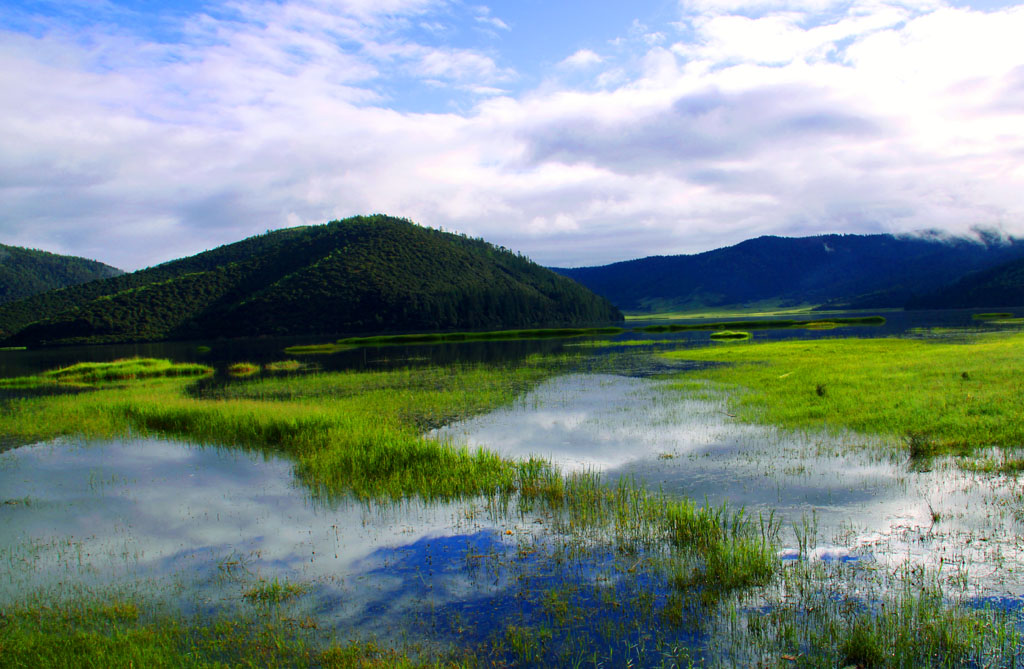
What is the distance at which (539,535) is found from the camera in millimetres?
13031

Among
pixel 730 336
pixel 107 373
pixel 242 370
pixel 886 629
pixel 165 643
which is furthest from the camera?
pixel 730 336

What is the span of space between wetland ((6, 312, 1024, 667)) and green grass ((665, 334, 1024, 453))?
19 centimetres

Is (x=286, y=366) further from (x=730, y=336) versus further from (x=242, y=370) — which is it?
(x=730, y=336)

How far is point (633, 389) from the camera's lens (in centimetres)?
3441

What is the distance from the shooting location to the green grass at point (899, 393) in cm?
1872

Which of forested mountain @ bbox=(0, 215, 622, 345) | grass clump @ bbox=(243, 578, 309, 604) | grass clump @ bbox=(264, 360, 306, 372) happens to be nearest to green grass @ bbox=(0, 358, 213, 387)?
grass clump @ bbox=(264, 360, 306, 372)

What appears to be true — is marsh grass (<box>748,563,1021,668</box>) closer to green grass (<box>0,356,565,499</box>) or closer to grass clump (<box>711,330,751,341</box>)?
green grass (<box>0,356,565,499</box>)

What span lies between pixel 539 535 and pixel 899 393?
19.5 metres

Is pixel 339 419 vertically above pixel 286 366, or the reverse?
pixel 286 366

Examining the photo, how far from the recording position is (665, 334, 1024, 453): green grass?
61.4 feet

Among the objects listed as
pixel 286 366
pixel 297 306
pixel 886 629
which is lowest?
pixel 886 629

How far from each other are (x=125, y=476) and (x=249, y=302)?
159 m

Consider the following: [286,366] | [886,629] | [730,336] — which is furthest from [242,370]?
[886,629]

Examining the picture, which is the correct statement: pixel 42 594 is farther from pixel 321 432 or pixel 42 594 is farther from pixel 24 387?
pixel 24 387
